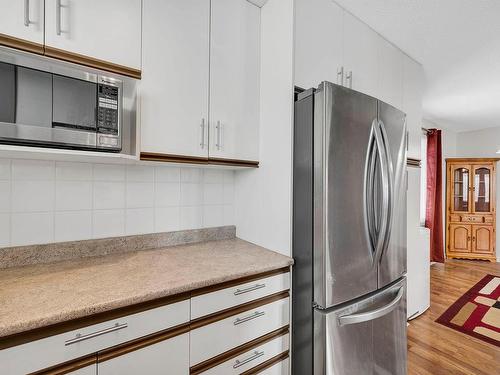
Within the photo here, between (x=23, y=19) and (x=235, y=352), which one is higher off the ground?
(x=23, y=19)

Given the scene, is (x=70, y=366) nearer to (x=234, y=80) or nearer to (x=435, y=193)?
(x=234, y=80)

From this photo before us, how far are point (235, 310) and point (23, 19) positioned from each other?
4.78ft

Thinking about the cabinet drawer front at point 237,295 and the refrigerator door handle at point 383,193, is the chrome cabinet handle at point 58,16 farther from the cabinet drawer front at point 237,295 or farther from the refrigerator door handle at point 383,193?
the refrigerator door handle at point 383,193

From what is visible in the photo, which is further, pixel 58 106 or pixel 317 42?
pixel 317 42

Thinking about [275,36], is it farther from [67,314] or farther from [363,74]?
[67,314]

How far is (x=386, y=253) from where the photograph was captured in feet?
4.97

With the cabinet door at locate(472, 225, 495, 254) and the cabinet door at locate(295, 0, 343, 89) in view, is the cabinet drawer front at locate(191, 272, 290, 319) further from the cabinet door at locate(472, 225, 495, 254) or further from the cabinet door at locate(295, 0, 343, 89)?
the cabinet door at locate(472, 225, 495, 254)

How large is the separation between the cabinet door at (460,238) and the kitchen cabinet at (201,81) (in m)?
5.28

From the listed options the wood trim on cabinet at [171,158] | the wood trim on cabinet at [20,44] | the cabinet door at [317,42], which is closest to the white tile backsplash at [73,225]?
the wood trim on cabinet at [171,158]

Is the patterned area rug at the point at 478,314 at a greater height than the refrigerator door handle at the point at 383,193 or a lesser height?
lesser

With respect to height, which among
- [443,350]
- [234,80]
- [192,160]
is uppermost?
[234,80]

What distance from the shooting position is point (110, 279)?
3.48 feet

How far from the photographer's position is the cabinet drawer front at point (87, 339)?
75 cm

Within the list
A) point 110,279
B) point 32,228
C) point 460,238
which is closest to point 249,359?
point 110,279
